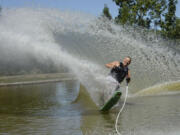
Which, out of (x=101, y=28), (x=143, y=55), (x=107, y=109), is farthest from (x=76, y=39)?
(x=107, y=109)

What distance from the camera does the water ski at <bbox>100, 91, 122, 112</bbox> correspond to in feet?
27.7

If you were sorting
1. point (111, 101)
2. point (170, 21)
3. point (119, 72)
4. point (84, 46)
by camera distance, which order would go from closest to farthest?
point (111, 101) < point (119, 72) < point (84, 46) < point (170, 21)

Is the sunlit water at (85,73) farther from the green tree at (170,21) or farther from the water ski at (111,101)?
the green tree at (170,21)

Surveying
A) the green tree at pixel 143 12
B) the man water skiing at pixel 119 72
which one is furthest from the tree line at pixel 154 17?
the man water skiing at pixel 119 72

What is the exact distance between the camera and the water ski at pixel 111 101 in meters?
8.44

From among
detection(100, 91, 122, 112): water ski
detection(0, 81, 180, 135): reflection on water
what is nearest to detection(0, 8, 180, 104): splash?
detection(100, 91, 122, 112): water ski

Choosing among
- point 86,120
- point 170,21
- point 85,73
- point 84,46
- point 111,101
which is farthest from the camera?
point 170,21

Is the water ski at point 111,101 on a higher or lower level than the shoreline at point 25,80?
higher

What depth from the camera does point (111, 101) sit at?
859cm

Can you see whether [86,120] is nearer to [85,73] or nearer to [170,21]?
[85,73]

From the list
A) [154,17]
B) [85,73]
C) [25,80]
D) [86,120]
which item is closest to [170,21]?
[154,17]

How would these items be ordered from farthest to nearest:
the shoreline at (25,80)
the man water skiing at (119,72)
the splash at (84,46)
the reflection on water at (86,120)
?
the shoreline at (25,80) < the splash at (84,46) < the man water skiing at (119,72) < the reflection on water at (86,120)

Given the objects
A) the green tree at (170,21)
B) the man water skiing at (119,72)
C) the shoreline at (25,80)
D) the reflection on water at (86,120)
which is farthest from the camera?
the green tree at (170,21)

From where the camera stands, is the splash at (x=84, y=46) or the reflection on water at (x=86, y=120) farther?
the splash at (x=84, y=46)
